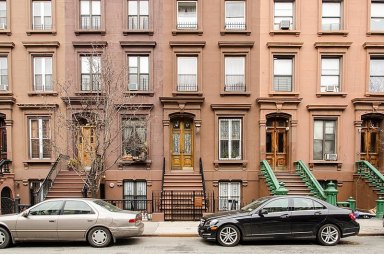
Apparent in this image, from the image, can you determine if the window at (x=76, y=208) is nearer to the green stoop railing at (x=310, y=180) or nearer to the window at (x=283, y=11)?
the green stoop railing at (x=310, y=180)

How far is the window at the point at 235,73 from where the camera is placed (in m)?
16.0

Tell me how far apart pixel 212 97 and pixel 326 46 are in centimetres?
656

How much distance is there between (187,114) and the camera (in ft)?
51.5

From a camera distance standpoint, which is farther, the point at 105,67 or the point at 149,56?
the point at 149,56

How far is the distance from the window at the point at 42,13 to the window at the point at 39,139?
5124 mm

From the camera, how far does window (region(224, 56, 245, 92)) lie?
16.0m

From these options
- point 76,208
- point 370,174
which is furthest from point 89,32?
point 370,174

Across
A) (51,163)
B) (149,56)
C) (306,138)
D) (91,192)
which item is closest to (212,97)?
(149,56)

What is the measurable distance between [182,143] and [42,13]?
10.2 metres

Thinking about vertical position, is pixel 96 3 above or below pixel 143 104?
above

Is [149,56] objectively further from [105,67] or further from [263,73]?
[263,73]

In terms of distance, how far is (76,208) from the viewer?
898cm

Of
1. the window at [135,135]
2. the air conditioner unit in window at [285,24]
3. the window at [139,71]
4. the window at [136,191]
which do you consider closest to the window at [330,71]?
the air conditioner unit in window at [285,24]

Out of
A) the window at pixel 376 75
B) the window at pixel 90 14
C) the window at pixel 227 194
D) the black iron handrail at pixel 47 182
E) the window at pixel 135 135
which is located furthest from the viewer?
the window at pixel 376 75
